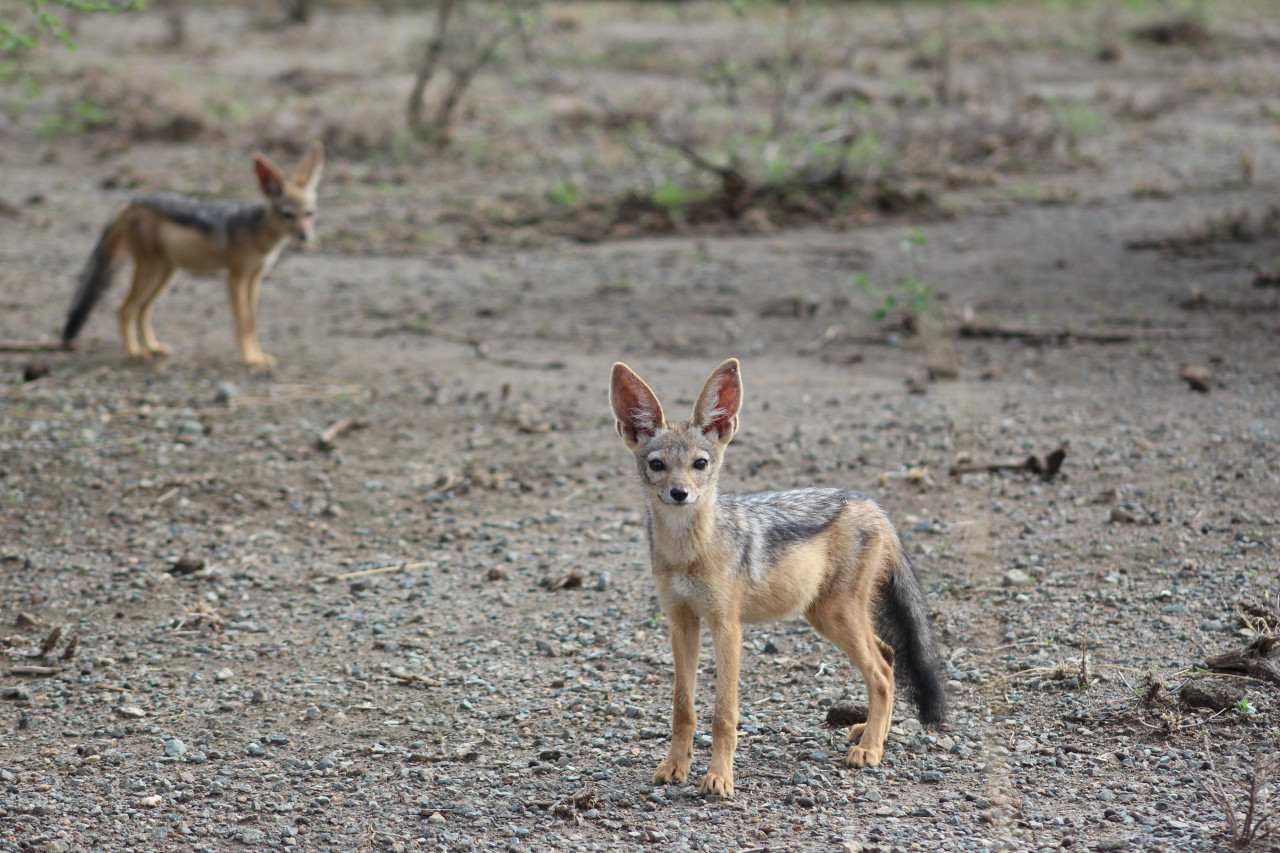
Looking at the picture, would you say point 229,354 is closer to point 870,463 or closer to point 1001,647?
point 870,463

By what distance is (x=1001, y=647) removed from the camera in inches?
205

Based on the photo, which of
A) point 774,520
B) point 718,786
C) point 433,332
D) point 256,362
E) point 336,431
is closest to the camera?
point 718,786

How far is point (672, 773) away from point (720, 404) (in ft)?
4.27

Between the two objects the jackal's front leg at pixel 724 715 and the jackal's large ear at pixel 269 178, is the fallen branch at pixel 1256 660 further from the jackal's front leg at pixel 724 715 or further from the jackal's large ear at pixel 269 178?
the jackal's large ear at pixel 269 178

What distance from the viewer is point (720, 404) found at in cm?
450

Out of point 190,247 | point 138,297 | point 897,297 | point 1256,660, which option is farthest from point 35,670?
point 897,297

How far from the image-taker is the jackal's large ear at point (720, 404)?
441 cm

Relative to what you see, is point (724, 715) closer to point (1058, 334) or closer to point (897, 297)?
point (1058, 334)

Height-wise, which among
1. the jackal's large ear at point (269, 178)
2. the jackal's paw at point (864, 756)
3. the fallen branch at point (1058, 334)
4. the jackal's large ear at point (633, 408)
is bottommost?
the jackal's paw at point (864, 756)

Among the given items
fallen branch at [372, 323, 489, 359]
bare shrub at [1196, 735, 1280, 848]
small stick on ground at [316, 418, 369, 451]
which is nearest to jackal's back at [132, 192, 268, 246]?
fallen branch at [372, 323, 489, 359]

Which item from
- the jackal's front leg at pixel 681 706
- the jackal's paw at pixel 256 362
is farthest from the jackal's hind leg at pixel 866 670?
the jackal's paw at pixel 256 362

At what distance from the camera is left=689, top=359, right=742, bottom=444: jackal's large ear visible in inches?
173

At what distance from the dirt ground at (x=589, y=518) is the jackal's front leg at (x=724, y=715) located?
0.30ft

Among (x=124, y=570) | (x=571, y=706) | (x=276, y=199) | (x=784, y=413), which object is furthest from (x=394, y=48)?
(x=571, y=706)
